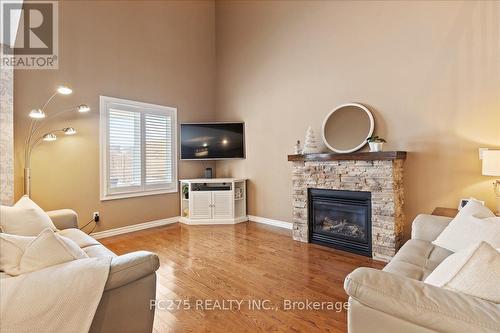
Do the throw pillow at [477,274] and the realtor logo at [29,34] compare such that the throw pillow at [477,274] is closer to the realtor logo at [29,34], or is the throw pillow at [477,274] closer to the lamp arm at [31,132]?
the lamp arm at [31,132]

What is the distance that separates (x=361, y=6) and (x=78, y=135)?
14.7 ft

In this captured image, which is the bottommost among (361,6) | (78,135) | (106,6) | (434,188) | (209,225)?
(209,225)

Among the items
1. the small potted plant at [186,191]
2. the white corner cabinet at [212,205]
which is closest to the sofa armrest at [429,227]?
the white corner cabinet at [212,205]

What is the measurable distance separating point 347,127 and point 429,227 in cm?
181

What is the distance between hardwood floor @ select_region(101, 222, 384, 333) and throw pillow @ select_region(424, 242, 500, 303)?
0.98 metres

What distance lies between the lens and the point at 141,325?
1529 millimetres

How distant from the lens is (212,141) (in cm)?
513

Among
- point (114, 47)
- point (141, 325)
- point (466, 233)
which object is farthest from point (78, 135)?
point (466, 233)

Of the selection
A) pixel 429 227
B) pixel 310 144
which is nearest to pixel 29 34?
pixel 310 144

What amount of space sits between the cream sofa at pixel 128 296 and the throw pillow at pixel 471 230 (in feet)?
6.50

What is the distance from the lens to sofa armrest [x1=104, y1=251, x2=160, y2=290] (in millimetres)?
1385

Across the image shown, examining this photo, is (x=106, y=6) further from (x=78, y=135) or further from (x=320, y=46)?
(x=320, y=46)

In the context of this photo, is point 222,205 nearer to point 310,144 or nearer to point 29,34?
point 310,144

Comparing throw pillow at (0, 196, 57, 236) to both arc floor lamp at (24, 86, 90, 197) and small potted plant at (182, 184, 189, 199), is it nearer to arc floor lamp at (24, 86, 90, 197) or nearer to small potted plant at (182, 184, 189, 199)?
arc floor lamp at (24, 86, 90, 197)
